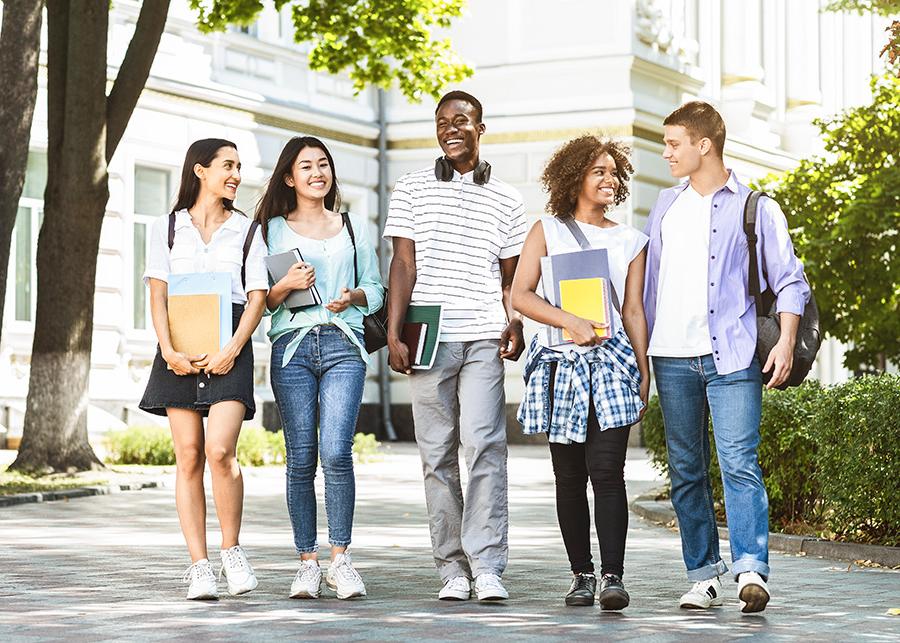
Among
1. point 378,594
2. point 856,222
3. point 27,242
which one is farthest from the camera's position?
point 27,242

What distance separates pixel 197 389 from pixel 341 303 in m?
0.73

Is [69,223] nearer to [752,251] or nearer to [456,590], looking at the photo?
[456,590]

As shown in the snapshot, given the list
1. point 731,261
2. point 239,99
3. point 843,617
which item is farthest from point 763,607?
point 239,99

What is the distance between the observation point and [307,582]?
8016 millimetres

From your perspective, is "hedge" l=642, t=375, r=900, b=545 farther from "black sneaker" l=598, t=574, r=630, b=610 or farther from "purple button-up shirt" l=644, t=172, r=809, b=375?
"black sneaker" l=598, t=574, r=630, b=610

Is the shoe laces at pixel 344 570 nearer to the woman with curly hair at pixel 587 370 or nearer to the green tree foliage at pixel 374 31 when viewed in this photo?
the woman with curly hair at pixel 587 370

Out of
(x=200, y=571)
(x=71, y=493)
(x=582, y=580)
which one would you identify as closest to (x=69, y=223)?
(x=71, y=493)

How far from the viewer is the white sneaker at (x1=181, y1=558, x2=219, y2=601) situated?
7.94 m

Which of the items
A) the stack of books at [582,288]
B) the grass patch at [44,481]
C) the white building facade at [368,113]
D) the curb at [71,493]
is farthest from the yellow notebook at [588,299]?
the white building facade at [368,113]

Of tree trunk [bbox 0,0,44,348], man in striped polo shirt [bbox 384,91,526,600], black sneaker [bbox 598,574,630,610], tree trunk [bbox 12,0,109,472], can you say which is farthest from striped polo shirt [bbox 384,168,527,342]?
tree trunk [bbox 12,0,109,472]

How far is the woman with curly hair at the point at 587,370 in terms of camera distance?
304 inches

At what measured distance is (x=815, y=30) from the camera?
37406mm

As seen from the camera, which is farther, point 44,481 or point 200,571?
point 44,481

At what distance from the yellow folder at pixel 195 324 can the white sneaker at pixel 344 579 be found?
3.51 ft
